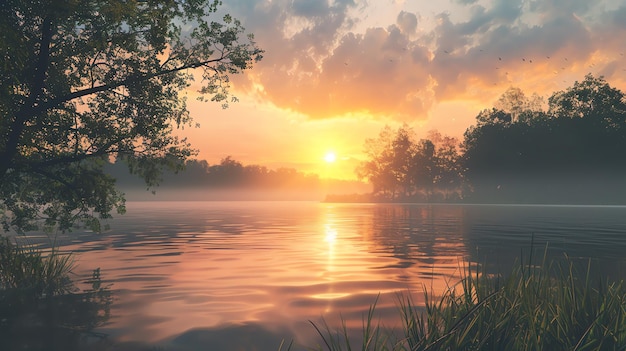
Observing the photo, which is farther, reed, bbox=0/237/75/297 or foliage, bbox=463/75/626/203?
foliage, bbox=463/75/626/203

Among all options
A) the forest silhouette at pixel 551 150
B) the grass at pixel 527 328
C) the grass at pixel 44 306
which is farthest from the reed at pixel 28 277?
the forest silhouette at pixel 551 150

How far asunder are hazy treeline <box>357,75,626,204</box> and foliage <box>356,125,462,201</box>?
26.0 ft

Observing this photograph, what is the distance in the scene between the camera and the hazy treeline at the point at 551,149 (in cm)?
11175

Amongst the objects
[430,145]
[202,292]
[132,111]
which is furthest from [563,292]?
[430,145]

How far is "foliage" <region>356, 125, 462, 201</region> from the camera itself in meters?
146

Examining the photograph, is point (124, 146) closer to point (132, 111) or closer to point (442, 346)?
point (132, 111)

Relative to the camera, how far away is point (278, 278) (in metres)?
18.2

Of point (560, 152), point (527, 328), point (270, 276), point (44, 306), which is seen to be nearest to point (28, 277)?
point (44, 306)

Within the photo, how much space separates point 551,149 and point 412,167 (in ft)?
131

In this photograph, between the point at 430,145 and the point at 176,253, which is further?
the point at 430,145

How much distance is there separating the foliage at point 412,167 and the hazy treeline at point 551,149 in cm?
794

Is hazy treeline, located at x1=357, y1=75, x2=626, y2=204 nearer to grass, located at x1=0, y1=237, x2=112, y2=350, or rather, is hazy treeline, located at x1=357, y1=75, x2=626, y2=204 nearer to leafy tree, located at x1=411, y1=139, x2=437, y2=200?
leafy tree, located at x1=411, y1=139, x2=437, y2=200

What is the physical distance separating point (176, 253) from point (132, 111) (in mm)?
9667

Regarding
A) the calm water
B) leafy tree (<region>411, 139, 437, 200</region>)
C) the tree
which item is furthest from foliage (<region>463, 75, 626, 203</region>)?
the tree
